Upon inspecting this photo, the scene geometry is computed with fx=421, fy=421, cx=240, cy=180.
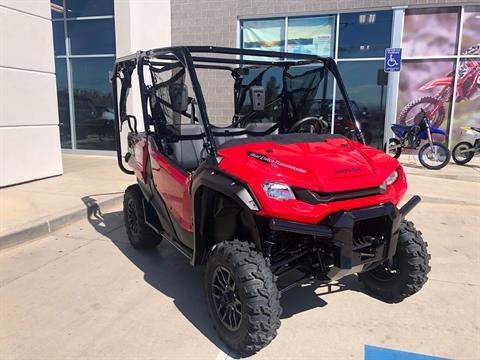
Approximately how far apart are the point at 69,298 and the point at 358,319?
2339 mm

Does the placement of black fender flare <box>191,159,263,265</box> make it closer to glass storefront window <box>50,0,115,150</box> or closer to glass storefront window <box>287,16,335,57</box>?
glass storefront window <box>50,0,115,150</box>

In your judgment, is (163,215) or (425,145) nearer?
(163,215)

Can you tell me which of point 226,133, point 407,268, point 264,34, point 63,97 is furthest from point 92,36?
point 407,268

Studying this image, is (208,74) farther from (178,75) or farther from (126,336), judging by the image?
(126,336)

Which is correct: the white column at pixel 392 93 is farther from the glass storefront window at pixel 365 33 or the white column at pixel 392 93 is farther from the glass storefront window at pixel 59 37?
the glass storefront window at pixel 59 37

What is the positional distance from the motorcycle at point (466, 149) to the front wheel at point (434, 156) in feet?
2.50

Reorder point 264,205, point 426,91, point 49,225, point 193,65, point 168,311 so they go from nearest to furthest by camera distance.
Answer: point 264,205
point 193,65
point 168,311
point 49,225
point 426,91

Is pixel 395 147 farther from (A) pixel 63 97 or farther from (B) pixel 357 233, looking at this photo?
(A) pixel 63 97

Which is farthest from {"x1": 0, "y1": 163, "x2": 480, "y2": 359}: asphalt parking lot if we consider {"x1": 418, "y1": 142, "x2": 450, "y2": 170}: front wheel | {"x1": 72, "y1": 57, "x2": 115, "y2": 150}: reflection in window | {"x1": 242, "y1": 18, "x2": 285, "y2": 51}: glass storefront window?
{"x1": 242, "y1": 18, "x2": 285, "y2": 51}: glass storefront window

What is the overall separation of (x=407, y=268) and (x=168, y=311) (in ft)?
6.10

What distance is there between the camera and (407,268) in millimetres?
3176

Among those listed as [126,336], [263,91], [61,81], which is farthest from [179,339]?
[61,81]

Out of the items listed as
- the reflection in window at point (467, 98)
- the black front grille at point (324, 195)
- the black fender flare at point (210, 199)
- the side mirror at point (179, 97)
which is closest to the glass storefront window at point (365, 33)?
the reflection in window at point (467, 98)

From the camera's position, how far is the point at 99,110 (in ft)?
38.4
